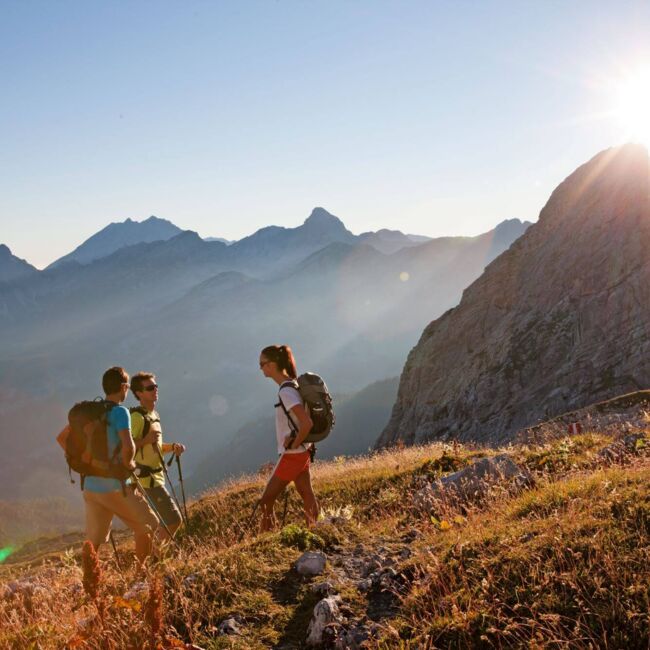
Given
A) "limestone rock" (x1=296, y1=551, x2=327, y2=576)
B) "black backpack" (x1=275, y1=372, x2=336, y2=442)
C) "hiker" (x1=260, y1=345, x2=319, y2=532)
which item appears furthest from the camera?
"black backpack" (x1=275, y1=372, x2=336, y2=442)

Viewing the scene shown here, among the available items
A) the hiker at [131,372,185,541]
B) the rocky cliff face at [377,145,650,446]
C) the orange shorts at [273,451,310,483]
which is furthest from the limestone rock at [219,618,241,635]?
the rocky cliff face at [377,145,650,446]

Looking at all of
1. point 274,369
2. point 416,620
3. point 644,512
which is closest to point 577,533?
point 644,512

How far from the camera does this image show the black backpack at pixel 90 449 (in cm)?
682

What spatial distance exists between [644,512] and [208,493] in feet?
51.6

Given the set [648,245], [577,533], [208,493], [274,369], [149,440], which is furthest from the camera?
[648,245]

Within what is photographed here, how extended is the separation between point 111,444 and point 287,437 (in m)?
2.29

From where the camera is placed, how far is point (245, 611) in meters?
4.76

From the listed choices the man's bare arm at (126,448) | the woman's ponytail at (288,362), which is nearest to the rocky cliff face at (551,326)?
the woman's ponytail at (288,362)

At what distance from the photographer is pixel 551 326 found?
39594 millimetres

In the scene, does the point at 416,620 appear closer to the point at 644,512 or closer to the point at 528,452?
the point at 644,512

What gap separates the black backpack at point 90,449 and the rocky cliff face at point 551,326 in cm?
2666

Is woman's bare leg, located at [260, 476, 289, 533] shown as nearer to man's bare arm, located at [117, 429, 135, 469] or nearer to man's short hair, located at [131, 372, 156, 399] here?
man's bare arm, located at [117, 429, 135, 469]

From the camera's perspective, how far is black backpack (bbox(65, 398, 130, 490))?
682 centimetres

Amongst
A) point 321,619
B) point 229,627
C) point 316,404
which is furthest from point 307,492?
point 321,619
